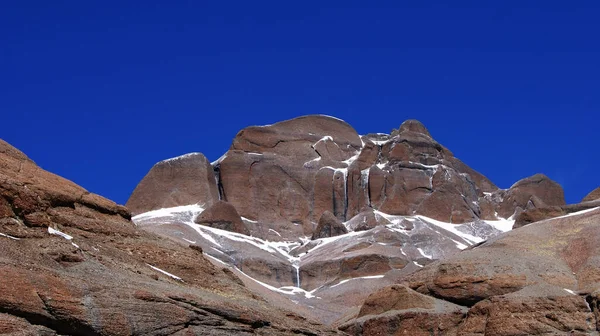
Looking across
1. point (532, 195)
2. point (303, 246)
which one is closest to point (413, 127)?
point (532, 195)

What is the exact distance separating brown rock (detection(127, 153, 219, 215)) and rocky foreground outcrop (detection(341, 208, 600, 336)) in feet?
264

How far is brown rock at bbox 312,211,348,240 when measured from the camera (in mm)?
141375

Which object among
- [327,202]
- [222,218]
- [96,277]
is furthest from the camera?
[327,202]

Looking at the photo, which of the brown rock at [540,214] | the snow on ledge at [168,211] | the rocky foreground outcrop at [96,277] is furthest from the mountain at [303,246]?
the snow on ledge at [168,211]

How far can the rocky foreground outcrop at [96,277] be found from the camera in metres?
33.2

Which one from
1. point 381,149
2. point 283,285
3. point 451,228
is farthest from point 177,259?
point 381,149

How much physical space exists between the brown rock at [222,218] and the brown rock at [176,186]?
7877 mm

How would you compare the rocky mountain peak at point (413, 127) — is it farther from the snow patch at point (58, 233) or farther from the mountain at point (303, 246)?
the snow patch at point (58, 233)

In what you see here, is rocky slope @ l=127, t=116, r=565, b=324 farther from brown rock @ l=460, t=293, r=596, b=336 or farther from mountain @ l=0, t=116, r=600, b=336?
brown rock @ l=460, t=293, r=596, b=336

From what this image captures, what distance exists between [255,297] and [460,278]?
2152 cm

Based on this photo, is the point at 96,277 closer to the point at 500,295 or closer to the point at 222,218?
the point at 500,295

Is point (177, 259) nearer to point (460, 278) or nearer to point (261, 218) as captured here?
point (460, 278)

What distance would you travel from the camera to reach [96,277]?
120ft

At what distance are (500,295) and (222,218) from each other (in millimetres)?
77915
